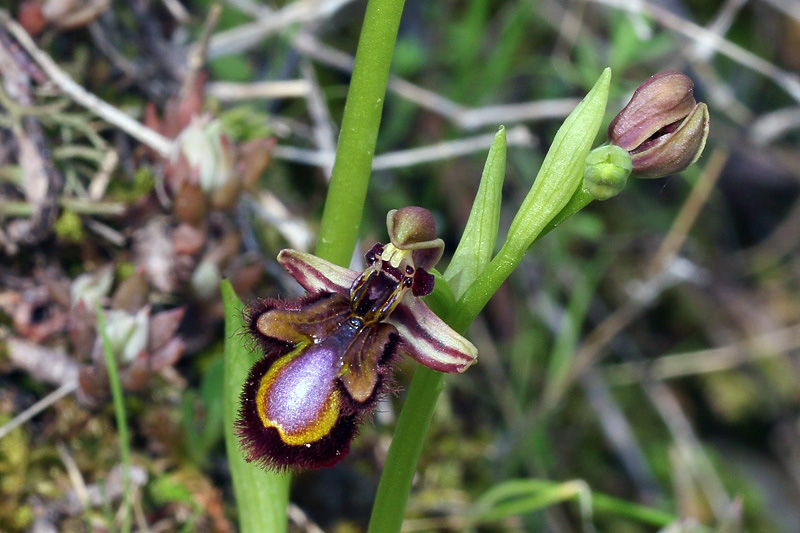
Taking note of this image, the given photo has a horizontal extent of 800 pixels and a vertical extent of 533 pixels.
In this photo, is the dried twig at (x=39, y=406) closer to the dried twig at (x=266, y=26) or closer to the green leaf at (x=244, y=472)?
the green leaf at (x=244, y=472)

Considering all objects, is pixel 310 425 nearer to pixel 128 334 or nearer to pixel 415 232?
pixel 415 232

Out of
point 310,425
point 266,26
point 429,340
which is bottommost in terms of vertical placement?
point 310,425

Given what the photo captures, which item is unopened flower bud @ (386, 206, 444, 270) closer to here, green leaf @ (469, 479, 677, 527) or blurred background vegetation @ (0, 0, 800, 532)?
blurred background vegetation @ (0, 0, 800, 532)

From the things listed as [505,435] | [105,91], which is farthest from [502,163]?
[505,435]

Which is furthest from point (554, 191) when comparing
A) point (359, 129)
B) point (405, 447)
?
point (405, 447)

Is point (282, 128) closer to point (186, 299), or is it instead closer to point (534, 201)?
point (186, 299)
